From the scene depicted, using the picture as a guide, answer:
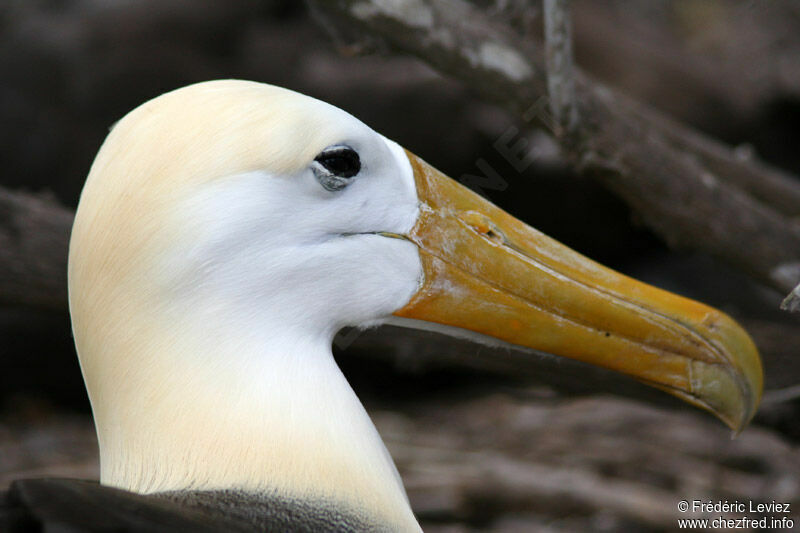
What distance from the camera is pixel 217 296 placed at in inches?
61.5

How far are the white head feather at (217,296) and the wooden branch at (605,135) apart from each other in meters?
0.75

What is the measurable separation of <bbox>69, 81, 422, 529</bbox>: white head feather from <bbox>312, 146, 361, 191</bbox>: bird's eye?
15 millimetres

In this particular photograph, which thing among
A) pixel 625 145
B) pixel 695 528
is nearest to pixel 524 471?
pixel 695 528

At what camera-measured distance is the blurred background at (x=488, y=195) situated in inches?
128

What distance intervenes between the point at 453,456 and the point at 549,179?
142 centimetres

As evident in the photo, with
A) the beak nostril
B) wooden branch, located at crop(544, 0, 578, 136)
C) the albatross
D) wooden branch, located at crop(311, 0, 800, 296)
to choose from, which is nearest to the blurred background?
wooden branch, located at crop(311, 0, 800, 296)

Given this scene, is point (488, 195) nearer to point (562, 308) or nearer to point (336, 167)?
point (562, 308)

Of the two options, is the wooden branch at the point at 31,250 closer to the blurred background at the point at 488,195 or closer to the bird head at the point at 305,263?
the blurred background at the point at 488,195

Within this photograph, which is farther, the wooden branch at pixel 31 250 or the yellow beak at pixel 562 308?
the wooden branch at pixel 31 250

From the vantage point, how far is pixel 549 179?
420cm

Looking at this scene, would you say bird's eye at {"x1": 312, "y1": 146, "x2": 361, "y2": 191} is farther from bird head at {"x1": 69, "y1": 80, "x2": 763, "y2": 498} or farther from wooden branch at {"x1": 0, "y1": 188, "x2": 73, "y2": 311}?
wooden branch at {"x1": 0, "y1": 188, "x2": 73, "y2": 311}

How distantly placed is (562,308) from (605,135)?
0.76 m

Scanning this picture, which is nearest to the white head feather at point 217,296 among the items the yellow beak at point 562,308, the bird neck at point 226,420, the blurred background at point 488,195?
the bird neck at point 226,420

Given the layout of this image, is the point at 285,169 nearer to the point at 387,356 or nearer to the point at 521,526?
the point at 387,356
